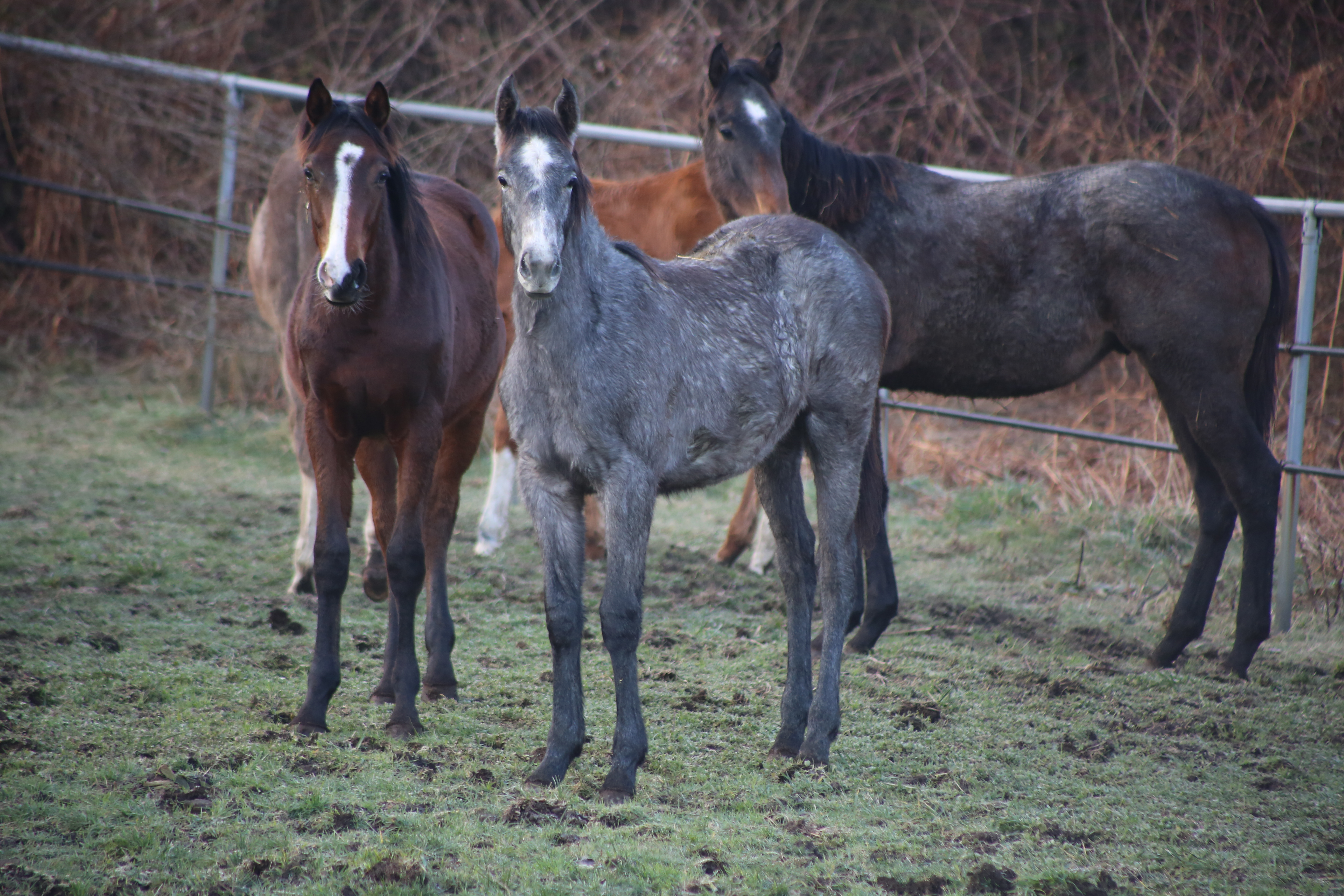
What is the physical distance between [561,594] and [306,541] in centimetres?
245

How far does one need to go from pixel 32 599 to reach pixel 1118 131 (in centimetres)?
833

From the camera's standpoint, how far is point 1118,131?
8.82 meters

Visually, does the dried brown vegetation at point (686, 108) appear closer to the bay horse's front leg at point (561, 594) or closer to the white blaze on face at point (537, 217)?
the bay horse's front leg at point (561, 594)

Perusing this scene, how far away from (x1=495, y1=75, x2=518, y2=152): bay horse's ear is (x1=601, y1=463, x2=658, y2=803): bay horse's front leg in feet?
3.32

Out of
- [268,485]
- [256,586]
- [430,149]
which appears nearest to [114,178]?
[430,149]

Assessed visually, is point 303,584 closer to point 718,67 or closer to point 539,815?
point 539,815

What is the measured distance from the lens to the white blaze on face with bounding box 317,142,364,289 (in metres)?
3.10

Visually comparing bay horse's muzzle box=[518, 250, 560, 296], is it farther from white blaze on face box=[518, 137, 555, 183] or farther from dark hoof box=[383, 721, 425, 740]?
dark hoof box=[383, 721, 425, 740]

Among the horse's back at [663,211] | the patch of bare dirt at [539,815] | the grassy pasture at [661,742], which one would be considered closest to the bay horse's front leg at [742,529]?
the grassy pasture at [661,742]

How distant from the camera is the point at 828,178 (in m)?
4.86

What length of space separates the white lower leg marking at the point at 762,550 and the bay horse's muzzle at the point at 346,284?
10.3ft

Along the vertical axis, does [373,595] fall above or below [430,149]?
below

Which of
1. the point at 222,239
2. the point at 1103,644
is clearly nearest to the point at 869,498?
the point at 1103,644

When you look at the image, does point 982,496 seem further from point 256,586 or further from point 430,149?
point 430,149
